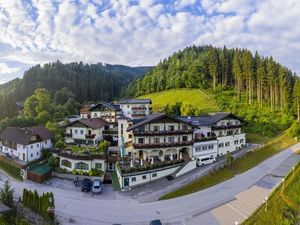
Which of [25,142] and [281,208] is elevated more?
[25,142]

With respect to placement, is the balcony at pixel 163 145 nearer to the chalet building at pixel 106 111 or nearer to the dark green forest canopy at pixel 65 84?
the chalet building at pixel 106 111

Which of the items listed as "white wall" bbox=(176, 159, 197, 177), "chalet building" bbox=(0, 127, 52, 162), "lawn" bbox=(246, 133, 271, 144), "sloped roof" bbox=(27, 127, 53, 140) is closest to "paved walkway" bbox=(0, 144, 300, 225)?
"white wall" bbox=(176, 159, 197, 177)

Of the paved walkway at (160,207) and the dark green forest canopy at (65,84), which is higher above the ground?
the dark green forest canopy at (65,84)

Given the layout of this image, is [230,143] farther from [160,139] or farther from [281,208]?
[281,208]

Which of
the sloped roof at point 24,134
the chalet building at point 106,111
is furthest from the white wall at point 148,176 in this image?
the chalet building at point 106,111

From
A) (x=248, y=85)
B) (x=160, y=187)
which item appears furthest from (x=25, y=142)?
(x=248, y=85)

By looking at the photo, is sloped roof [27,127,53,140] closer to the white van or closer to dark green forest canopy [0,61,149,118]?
the white van
